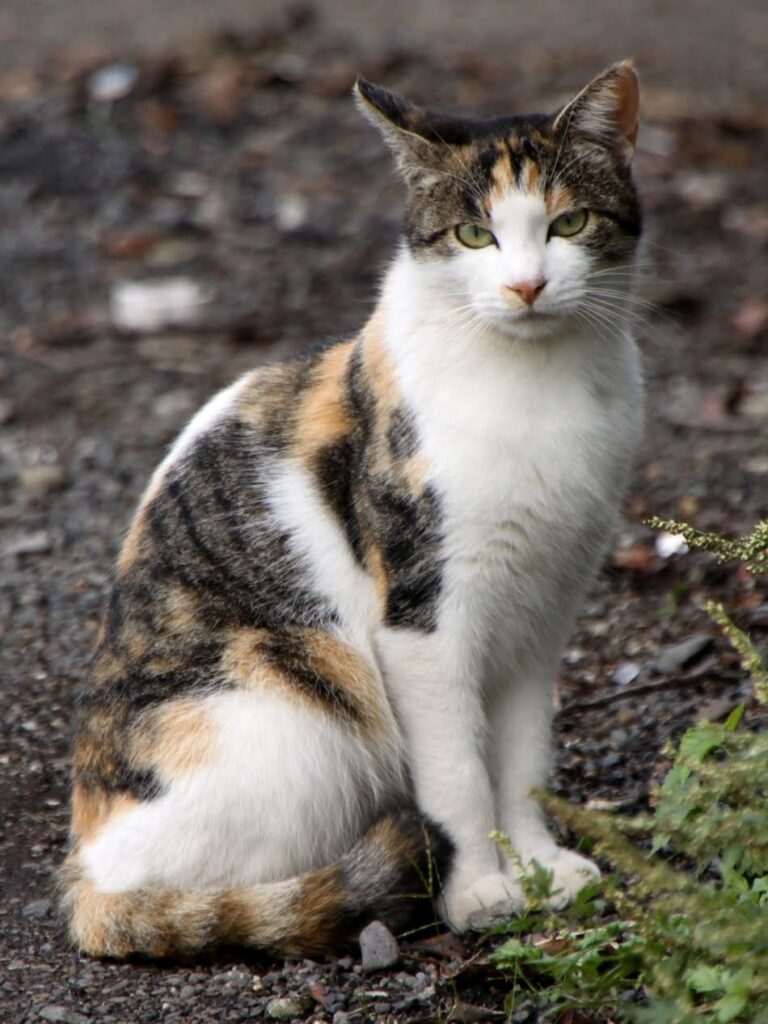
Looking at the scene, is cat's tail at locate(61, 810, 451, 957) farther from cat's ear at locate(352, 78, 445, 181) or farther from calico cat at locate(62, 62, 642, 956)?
cat's ear at locate(352, 78, 445, 181)

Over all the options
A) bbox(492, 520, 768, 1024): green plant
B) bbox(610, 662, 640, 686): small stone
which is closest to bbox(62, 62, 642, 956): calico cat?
bbox(492, 520, 768, 1024): green plant

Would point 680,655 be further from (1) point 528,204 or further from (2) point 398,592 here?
(1) point 528,204

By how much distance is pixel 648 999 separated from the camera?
111 inches

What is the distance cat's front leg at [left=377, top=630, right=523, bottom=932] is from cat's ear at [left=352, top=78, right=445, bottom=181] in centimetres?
105

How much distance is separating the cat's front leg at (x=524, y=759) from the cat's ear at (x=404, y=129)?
1.22 metres

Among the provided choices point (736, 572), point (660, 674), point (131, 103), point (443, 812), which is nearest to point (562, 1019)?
point (443, 812)

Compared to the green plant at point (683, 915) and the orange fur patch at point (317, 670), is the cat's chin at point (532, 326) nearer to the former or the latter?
the green plant at point (683, 915)

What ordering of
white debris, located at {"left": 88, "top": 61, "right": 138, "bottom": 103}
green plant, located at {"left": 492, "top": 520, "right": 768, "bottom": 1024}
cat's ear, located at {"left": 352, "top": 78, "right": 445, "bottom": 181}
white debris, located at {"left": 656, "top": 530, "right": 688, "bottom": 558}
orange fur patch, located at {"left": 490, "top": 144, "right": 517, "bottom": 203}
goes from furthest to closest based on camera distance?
white debris, located at {"left": 88, "top": 61, "right": 138, "bottom": 103} → white debris, located at {"left": 656, "top": 530, "right": 688, "bottom": 558} → cat's ear, located at {"left": 352, "top": 78, "right": 445, "bottom": 181} → orange fur patch, located at {"left": 490, "top": 144, "right": 517, "bottom": 203} → green plant, located at {"left": 492, "top": 520, "right": 768, "bottom": 1024}

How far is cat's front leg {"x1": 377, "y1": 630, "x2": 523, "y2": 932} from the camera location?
3357mm

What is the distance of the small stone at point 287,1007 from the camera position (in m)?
3.02

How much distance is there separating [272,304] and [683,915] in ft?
16.1

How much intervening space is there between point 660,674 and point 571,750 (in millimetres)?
388

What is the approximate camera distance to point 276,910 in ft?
10.5

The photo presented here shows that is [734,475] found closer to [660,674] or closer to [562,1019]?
[660,674]
